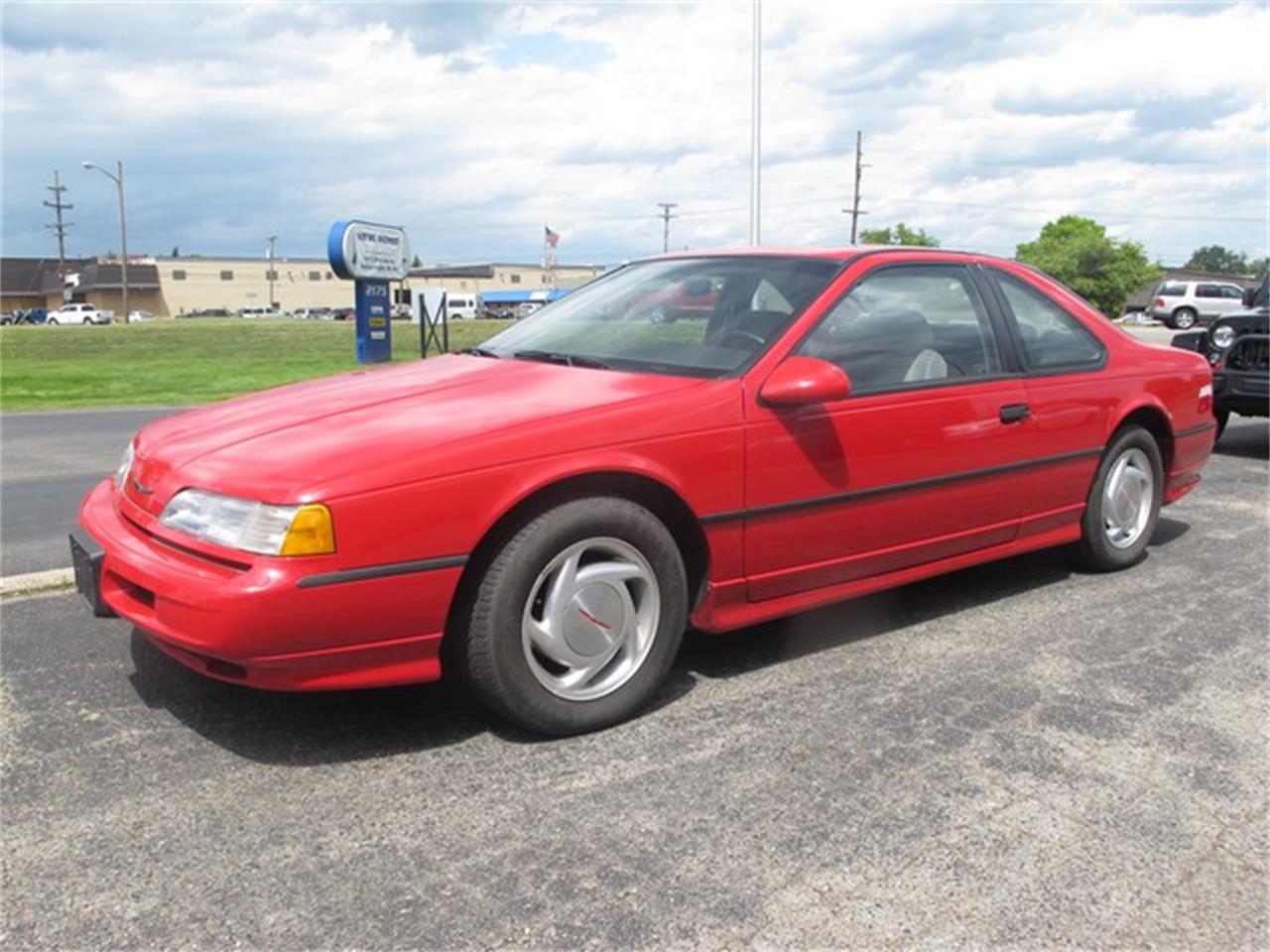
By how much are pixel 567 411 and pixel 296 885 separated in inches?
56.1

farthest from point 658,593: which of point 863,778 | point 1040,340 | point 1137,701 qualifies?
point 1040,340

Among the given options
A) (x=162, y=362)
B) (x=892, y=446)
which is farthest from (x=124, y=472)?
(x=162, y=362)

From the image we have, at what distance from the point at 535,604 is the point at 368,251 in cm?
1754

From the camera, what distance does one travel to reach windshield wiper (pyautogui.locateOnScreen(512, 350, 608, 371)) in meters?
3.66

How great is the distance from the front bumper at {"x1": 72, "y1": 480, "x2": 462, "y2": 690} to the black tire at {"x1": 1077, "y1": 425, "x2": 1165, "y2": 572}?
303 cm

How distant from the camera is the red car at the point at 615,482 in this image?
108 inches

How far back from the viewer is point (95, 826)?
2.56 metres

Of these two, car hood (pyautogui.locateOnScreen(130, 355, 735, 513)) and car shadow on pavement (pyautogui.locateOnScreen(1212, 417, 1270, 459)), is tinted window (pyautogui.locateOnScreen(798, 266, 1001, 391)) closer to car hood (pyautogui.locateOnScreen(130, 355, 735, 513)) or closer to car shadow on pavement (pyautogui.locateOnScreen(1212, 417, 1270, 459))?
car hood (pyautogui.locateOnScreen(130, 355, 735, 513))

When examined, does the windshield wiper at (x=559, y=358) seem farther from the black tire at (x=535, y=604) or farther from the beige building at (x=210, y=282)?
the beige building at (x=210, y=282)

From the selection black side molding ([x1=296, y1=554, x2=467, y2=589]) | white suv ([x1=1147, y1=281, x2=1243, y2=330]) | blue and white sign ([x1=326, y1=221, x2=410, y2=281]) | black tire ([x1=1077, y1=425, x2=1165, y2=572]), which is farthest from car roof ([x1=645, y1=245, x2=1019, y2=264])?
white suv ([x1=1147, y1=281, x2=1243, y2=330])

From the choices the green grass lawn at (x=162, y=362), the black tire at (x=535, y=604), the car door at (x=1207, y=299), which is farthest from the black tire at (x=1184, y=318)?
the black tire at (x=535, y=604)

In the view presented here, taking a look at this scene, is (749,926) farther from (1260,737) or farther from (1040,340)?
(1040,340)

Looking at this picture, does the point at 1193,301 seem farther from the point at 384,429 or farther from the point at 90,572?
the point at 90,572

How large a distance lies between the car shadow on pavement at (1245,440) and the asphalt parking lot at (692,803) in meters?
5.36
